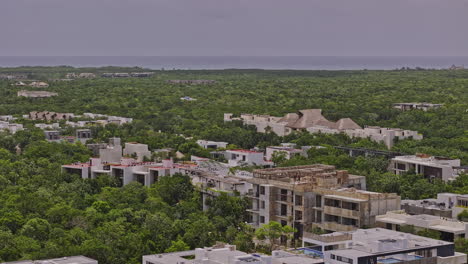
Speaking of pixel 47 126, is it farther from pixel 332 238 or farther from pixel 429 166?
pixel 332 238

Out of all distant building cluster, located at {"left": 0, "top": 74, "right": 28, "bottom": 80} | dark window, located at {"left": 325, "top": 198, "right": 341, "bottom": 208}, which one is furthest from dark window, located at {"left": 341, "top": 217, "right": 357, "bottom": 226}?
distant building cluster, located at {"left": 0, "top": 74, "right": 28, "bottom": 80}

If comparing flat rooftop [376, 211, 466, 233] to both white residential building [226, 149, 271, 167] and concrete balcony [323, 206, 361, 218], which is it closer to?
concrete balcony [323, 206, 361, 218]

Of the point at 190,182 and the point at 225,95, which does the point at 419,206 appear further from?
the point at 225,95

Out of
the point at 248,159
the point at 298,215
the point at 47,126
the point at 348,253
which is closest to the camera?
the point at 348,253

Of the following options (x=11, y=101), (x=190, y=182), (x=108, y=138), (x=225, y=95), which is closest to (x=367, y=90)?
(x=225, y=95)

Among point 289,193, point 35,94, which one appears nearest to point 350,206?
point 289,193

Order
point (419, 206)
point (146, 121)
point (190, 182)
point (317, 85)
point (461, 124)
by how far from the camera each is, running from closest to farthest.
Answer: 1. point (419, 206)
2. point (190, 182)
3. point (461, 124)
4. point (146, 121)
5. point (317, 85)

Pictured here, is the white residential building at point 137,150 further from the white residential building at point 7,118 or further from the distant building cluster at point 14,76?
the distant building cluster at point 14,76

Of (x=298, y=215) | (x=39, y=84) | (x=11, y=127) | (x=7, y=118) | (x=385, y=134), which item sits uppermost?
(x=385, y=134)
